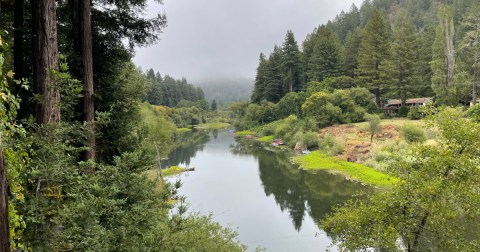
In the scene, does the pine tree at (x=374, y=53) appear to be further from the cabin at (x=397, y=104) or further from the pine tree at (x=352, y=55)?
the pine tree at (x=352, y=55)

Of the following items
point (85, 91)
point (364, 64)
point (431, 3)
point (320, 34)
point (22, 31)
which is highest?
point (431, 3)

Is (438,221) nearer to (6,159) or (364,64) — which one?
(6,159)

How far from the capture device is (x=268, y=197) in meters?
23.0

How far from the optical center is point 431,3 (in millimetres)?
94625

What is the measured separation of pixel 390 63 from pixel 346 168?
901 inches

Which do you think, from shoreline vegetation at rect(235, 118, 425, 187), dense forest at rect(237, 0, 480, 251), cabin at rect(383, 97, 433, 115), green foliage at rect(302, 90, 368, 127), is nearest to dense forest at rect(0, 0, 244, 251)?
dense forest at rect(237, 0, 480, 251)

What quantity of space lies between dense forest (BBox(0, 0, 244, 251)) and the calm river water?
24.4 feet

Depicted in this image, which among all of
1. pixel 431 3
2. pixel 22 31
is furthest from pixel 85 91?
pixel 431 3

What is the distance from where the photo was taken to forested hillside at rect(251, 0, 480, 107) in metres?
39.8

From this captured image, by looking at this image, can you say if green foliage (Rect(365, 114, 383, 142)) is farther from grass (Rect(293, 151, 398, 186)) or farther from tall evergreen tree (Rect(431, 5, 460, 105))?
tall evergreen tree (Rect(431, 5, 460, 105))

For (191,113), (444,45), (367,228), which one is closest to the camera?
(367,228)

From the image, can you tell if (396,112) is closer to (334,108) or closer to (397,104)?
(397,104)

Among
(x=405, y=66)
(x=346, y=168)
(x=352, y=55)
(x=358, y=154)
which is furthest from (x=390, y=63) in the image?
(x=346, y=168)

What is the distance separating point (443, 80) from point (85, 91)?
42.8 metres
